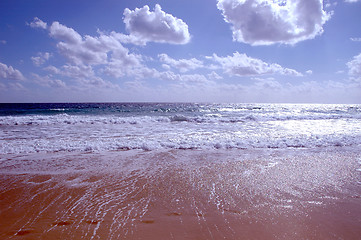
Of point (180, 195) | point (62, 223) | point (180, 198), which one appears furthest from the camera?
point (180, 195)

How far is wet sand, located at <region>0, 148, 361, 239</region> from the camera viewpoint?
110 inches

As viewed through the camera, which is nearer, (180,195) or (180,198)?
(180,198)

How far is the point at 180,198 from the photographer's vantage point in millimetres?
3730

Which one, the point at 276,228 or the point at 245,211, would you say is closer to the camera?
the point at 276,228

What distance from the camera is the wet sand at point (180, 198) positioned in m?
2.80

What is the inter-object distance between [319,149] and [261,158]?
3.06m

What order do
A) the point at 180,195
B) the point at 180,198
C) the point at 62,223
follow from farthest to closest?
the point at 180,195, the point at 180,198, the point at 62,223

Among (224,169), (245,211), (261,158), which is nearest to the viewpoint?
(245,211)

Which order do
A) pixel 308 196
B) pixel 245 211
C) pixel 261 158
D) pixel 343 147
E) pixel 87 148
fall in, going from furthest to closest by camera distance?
pixel 343 147, pixel 87 148, pixel 261 158, pixel 308 196, pixel 245 211

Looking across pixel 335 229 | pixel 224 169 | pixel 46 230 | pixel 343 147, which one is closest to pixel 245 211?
pixel 335 229

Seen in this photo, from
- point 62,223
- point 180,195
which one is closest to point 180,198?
point 180,195

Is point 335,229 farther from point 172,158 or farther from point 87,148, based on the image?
point 87,148

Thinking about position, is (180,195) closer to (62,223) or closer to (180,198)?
(180,198)

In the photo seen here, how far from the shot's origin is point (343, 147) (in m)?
8.10
